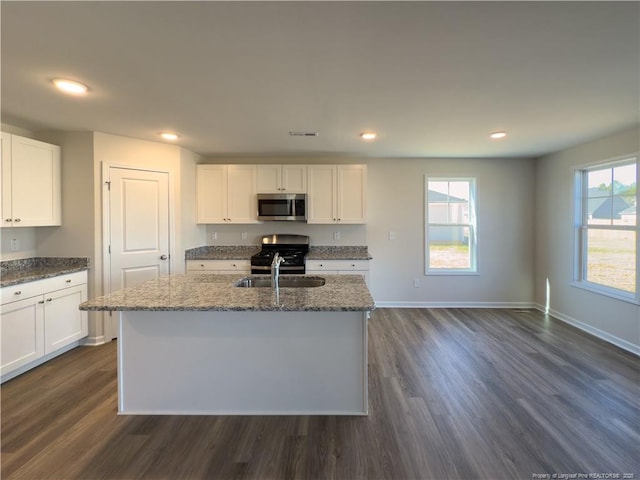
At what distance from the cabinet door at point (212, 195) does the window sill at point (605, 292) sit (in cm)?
479

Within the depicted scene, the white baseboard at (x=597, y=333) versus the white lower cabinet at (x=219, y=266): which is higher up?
the white lower cabinet at (x=219, y=266)

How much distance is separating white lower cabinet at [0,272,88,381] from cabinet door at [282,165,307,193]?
263 cm

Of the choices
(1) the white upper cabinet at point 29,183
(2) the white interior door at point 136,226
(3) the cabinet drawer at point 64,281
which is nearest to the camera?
(1) the white upper cabinet at point 29,183

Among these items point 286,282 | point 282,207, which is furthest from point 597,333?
point 282,207

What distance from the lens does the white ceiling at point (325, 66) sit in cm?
145

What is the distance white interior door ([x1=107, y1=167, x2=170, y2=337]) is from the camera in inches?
135

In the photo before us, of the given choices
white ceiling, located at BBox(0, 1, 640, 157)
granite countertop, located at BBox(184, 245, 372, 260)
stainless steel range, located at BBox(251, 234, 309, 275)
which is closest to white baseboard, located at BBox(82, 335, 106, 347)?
granite countertop, located at BBox(184, 245, 372, 260)

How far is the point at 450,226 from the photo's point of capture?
4836mm

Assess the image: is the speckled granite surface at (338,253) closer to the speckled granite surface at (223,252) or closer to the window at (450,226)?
the speckled granite surface at (223,252)

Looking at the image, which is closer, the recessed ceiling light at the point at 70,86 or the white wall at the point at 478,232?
the recessed ceiling light at the point at 70,86

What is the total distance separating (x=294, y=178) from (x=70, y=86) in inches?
105

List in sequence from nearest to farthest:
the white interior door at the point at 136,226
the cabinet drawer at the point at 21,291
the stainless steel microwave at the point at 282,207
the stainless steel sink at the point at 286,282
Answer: the cabinet drawer at the point at 21,291 → the stainless steel sink at the point at 286,282 → the white interior door at the point at 136,226 → the stainless steel microwave at the point at 282,207

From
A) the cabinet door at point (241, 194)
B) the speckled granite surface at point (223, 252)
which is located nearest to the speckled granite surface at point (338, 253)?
the speckled granite surface at point (223, 252)

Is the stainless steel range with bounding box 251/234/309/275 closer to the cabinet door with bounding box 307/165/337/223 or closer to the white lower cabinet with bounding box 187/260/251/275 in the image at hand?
the white lower cabinet with bounding box 187/260/251/275
